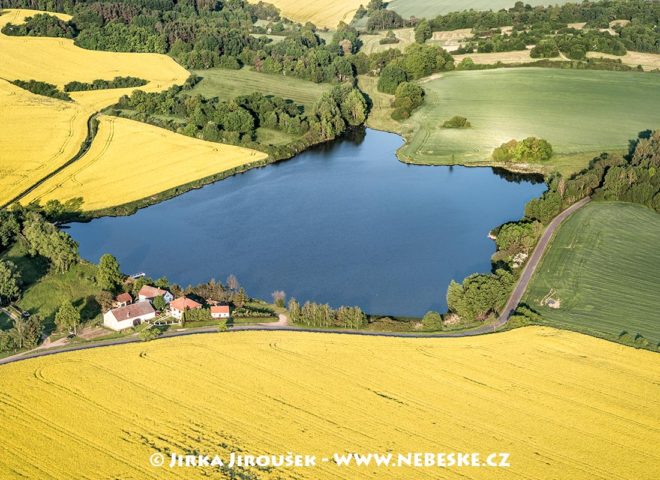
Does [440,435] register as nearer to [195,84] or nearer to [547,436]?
[547,436]

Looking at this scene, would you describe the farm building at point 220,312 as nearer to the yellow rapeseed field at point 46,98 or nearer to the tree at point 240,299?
the tree at point 240,299

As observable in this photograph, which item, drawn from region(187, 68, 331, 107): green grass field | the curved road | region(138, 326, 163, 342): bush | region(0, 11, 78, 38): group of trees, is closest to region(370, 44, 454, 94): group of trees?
region(187, 68, 331, 107): green grass field

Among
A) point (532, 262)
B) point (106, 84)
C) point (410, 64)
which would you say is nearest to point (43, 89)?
point (106, 84)

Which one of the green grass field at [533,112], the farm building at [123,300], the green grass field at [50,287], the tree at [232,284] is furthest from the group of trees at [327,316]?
the green grass field at [533,112]

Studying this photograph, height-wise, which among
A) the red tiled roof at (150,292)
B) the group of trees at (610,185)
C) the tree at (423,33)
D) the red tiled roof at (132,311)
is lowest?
the red tiled roof at (132,311)

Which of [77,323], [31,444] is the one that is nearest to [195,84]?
[77,323]
